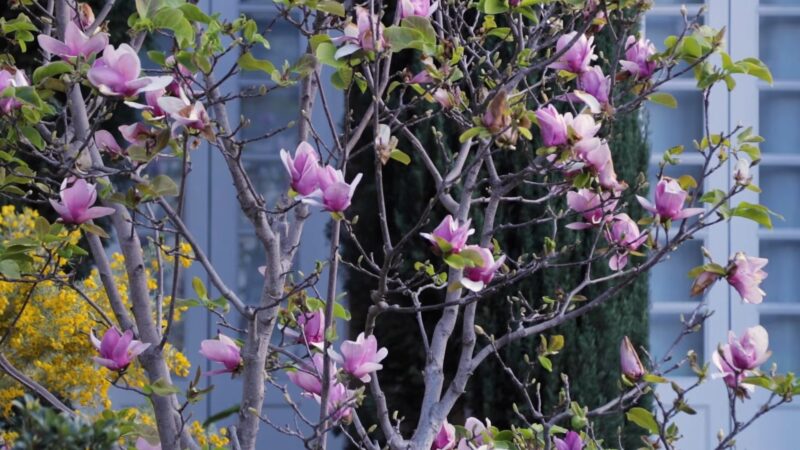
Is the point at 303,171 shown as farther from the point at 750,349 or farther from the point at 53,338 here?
the point at 53,338

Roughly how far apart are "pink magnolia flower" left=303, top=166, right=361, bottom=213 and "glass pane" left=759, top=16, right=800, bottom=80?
3.03 meters

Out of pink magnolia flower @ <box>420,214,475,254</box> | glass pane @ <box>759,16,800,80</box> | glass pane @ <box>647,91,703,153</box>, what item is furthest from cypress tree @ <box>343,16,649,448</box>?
pink magnolia flower @ <box>420,214,475,254</box>

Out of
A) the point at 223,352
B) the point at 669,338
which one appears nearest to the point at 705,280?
the point at 223,352

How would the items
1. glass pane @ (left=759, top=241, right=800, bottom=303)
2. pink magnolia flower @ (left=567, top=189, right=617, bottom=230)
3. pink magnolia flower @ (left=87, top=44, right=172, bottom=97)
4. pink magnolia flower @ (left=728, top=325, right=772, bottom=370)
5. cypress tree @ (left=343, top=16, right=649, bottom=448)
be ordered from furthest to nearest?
1. glass pane @ (left=759, top=241, right=800, bottom=303)
2. cypress tree @ (left=343, top=16, right=649, bottom=448)
3. pink magnolia flower @ (left=567, top=189, right=617, bottom=230)
4. pink magnolia flower @ (left=728, top=325, right=772, bottom=370)
5. pink magnolia flower @ (left=87, top=44, right=172, bottom=97)

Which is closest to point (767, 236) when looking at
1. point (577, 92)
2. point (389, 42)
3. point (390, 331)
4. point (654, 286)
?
point (654, 286)

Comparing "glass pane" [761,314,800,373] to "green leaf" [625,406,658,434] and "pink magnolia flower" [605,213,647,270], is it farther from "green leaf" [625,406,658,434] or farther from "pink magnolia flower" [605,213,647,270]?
"green leaf" [625,406,658,434]

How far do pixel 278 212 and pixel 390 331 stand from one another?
1.63 m

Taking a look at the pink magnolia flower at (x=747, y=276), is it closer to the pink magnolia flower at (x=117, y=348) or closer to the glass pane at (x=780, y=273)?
the pink magnolia flower at (x=117, y=348)

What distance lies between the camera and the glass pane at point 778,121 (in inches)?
157

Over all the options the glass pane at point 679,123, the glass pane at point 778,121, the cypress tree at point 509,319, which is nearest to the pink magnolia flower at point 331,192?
the cypress tree at point 509,319

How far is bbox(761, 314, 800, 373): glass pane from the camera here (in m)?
3.88

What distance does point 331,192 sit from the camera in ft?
4.35

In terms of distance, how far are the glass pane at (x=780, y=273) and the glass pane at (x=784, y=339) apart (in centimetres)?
7

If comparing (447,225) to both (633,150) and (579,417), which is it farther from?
(633,150)
